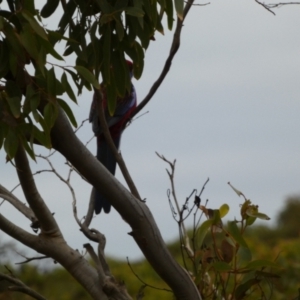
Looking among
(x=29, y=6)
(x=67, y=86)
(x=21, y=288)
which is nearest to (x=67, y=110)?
(x=67, y=86)

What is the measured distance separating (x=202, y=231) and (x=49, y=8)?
0.76m

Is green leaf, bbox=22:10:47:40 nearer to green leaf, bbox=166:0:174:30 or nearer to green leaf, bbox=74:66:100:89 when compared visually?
green leaf, bbox=74:66:100:89

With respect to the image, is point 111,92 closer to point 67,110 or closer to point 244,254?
point 67,110

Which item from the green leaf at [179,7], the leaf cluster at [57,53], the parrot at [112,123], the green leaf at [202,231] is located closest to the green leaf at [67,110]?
the leaf cluster at [57,53]

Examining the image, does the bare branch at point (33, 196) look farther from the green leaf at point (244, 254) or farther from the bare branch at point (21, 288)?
the green leaf at point (244, 254)

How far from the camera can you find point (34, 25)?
1.69 m

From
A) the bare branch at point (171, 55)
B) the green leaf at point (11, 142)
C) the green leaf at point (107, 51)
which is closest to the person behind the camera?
the green leaf at point (11, 142)

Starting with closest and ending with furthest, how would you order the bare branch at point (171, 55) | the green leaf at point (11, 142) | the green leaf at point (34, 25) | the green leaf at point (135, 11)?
the green leaf at point (34, 25)
the green leaf at point (11, 142)
the green leaf at point (135, 11)
the bare branch at point (171, 55)

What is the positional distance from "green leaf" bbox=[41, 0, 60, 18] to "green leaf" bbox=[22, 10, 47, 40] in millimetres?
470

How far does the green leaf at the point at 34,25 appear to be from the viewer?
1689 millimetres

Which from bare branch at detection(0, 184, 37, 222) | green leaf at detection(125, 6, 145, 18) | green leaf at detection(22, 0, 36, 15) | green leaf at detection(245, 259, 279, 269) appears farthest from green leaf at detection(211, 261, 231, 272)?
green leaf at detection(22, 0, 36, 15)

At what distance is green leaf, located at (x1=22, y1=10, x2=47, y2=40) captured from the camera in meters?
1.69

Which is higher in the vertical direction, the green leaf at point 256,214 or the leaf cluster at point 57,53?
the leaf cluster at point 57,53

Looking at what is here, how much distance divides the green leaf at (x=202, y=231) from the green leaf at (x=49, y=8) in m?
0.74
